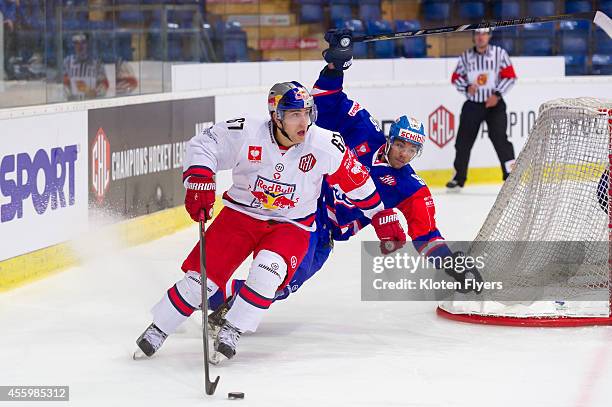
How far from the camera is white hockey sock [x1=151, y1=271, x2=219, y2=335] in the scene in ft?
13.8

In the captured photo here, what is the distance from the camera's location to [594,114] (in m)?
5.02

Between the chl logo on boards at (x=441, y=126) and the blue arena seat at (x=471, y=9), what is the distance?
4.93 ft

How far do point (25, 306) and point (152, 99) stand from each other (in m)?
2.28

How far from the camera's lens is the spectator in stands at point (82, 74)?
6.55 m

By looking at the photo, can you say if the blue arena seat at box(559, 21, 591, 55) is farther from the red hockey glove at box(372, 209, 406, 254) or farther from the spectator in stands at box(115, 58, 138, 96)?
the red hockey glove at box(372, 209, 406, 254)

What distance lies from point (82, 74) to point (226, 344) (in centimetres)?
315

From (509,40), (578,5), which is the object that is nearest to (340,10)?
(509,40)

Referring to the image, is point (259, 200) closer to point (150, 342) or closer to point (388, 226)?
point (388, 226)

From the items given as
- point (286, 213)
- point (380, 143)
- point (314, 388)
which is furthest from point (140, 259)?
point (314, 388)

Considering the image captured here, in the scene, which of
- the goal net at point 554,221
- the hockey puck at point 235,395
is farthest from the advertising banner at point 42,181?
the hockey puck at point 235,395

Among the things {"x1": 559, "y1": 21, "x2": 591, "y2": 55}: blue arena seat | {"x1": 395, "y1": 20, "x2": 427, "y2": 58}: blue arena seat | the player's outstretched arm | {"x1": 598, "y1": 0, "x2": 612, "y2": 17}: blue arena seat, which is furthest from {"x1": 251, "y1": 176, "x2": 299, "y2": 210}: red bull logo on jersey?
{"x1": 598, "y1": 0, "x2": 612, "y2": 17}: blue arena seat

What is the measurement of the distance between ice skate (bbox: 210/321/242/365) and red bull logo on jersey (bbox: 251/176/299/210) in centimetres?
46

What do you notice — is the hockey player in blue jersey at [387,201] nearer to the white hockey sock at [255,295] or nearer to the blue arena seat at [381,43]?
the white hockey sock at [255,295]

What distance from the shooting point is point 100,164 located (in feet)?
21.3
